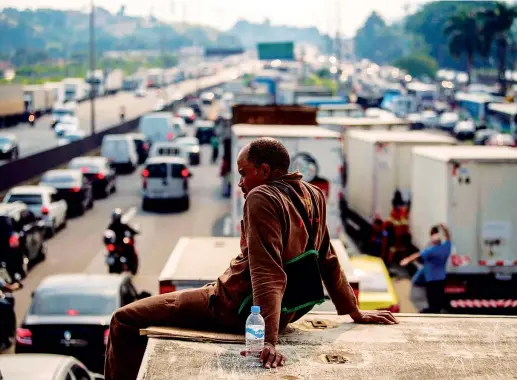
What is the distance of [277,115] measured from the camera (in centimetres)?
2605

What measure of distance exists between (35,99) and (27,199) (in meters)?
64.2

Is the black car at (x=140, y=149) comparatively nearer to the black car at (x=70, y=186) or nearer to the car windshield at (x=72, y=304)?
the black car at (x=70, y=186)

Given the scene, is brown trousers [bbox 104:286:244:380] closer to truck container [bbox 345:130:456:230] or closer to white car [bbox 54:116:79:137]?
truck container [bbox 345:130:456:230]

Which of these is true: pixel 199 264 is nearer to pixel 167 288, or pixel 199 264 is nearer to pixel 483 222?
pixel 167 288

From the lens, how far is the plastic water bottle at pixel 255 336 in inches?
178

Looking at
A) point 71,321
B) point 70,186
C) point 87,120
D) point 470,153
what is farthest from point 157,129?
point 71,321

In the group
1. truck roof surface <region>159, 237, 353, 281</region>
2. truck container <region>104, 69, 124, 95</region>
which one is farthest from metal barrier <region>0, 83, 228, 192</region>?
truck container <region>104, 69, 124, 95</region>

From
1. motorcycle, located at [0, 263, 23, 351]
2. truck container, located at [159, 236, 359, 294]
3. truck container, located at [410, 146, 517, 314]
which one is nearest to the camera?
truck container, located at [159, 236, 359, 294]

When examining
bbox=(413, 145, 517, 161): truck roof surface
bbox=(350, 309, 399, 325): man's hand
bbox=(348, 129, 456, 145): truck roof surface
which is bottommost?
bbox=(348, 129, 456, 145): truck roof surface

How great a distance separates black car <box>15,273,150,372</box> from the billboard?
323 ft

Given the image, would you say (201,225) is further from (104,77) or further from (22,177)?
(104,77)

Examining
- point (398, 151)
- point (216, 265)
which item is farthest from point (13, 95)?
point (216, 265)

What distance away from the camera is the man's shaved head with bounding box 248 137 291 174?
4.98 meters

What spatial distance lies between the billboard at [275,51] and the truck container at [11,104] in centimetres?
3532
